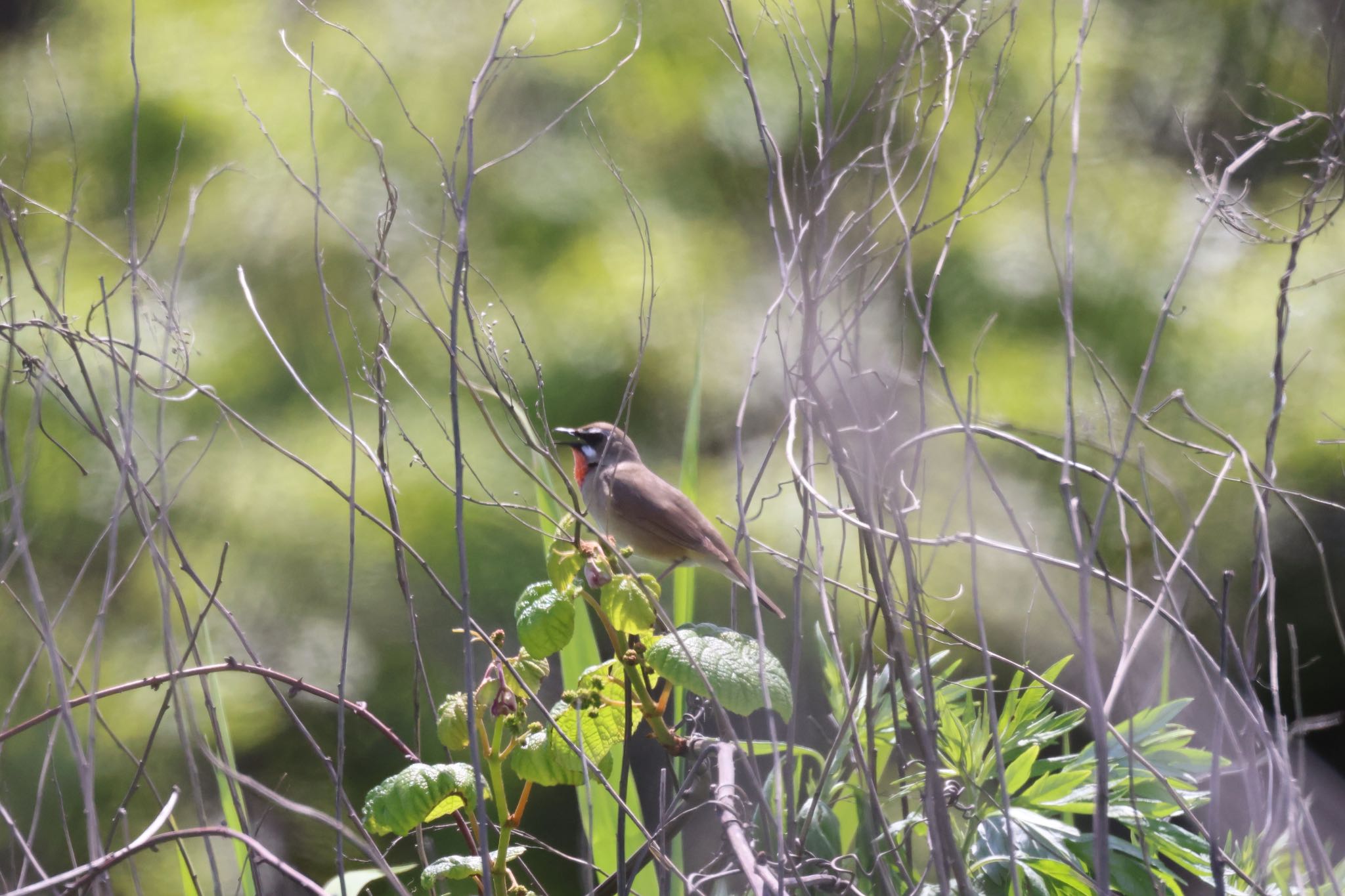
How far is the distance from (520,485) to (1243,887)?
5.17 ft

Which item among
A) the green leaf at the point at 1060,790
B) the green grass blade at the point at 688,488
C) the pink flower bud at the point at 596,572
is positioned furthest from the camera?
the green grass blade at the point at 688,488


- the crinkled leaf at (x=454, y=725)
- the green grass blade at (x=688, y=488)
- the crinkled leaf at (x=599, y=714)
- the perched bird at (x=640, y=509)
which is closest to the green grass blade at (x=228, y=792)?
the crinkled leaf at (x=454, y=725)

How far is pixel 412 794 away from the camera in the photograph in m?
1.13

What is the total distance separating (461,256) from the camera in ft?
3.35

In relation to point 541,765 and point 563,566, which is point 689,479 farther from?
point 541,765

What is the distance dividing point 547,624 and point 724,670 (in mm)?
196

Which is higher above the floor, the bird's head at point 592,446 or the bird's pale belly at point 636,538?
the bird's head at point 592,446

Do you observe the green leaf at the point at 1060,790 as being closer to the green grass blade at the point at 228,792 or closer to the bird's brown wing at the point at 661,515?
the bird's brown wing at the point at 661,515

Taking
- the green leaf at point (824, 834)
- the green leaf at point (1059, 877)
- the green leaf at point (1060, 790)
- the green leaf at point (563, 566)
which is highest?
the green leaf at point (563, 566)

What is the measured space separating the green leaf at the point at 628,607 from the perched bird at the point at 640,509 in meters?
0.83

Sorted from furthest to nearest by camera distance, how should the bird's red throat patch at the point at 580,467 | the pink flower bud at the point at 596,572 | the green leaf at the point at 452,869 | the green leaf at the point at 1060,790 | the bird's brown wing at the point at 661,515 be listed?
the bird's red throat patch at the point at 580,467 < the bird's brown wing at the point at 661,515 < the green leaf at the point at 1060,790 < the pink flower bud at the point at 596,572 < the green leaf at the point at 452,869

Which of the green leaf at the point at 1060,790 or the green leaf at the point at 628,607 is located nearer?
the green leaf at the point at 628,607

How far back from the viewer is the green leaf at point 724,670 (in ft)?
3.68

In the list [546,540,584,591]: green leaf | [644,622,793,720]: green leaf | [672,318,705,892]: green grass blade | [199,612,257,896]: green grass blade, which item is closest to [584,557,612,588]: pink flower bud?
[546,540,584,591]: green leaf
